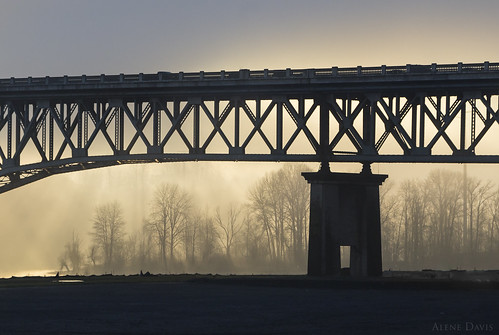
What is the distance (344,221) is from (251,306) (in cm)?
2846

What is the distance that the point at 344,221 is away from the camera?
3863 inches

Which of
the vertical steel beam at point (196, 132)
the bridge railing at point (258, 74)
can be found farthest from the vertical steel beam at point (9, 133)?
the vertical steel beam at point (196, 132)

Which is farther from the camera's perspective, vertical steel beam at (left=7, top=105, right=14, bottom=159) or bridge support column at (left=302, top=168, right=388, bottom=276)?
vertical steel beam at (left=7, top=105, right=14, bottom=159)

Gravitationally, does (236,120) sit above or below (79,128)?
below

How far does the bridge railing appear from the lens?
314ft

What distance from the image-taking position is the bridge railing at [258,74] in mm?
95562

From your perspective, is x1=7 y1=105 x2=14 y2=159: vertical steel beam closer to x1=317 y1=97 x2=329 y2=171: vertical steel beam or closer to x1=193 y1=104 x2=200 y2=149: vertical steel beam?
x1=193 y1=104 x2=200 y2=149: vertical steel beam

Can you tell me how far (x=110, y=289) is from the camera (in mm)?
86250

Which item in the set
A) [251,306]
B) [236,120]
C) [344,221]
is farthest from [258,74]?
[251,306]

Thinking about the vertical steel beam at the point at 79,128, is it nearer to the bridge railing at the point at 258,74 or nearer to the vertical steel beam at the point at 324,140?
the bridge railing at the point at 258,74

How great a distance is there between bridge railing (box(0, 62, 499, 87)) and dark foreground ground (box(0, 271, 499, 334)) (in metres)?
15.2

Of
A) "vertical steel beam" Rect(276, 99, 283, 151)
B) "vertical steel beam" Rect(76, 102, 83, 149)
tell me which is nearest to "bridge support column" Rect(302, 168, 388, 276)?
"vertical steel beam" Rect(276, 99, 283, 151)

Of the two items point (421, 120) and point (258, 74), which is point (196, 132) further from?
point (421, 120)

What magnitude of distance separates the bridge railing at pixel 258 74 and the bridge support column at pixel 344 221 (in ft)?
24.0
